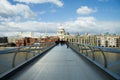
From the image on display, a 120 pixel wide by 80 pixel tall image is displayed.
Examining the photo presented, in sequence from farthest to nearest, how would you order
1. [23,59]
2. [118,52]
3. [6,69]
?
[23,59]
[6,69]
[118,52]

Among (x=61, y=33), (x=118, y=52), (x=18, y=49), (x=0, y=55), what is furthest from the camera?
(x=61, y=33)

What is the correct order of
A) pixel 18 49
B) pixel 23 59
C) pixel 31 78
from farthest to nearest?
pixel 23 59, pixel 18 49, pixel 31 78

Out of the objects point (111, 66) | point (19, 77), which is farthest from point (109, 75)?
point (19, 77)

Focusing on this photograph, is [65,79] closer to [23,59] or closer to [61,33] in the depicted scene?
[23,59]

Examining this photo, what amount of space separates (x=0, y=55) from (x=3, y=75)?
0.76 m

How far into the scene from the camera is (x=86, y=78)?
9.15m

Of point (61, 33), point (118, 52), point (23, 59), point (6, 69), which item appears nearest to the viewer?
point (118, 52)

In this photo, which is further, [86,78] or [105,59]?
[105,59]

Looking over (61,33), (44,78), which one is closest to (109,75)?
(44,78)

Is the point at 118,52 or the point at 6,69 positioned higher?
the point at 118,52

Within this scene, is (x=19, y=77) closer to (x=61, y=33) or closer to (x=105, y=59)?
(x=105, y=59)

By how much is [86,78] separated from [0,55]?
3.24 meters

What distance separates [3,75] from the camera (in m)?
8.75

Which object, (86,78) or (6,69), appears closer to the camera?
(86,78)
